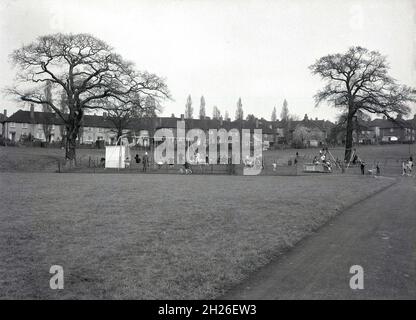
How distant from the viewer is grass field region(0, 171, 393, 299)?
741 centimetres

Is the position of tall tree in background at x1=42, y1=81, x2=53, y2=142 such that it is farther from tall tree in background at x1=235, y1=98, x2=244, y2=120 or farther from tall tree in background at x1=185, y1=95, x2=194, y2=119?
tall tree in background at x1=235, y1=98, x2=244, y2=120

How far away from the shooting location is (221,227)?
1242 centimetres

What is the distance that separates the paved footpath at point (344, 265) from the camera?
23.5 ft

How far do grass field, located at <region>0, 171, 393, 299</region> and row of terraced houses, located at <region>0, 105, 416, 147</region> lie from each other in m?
58.6

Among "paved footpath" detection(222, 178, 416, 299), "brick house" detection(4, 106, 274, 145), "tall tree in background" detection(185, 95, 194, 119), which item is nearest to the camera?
"paved footpath" detection(222, 178, 416, 299)

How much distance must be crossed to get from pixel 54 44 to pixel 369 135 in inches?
4348

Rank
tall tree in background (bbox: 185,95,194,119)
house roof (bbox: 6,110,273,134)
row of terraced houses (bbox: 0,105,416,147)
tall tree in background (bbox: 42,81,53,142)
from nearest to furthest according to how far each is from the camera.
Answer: tall tree in background (bbox: 42,81,53,142)
row of terraced houses (bbox: 0,105,416,147)
house roof (bbox: 6,110,273,134)
tall tree in background (bbox: 185,95,194,119)

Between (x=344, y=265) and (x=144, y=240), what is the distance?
495 cm

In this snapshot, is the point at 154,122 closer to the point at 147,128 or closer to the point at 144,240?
the point at 147,128

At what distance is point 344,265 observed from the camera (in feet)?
28.8

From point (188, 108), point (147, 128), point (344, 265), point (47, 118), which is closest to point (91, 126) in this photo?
point (147, 128)

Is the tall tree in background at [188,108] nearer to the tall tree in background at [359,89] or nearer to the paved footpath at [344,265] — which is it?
the tall tree in background at [359,89]

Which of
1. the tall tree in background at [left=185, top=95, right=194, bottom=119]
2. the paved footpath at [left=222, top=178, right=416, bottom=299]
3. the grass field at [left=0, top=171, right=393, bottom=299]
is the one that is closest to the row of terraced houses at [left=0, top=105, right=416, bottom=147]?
the tall tree in background at [left=185, top=95, right=194, bottom=119]
